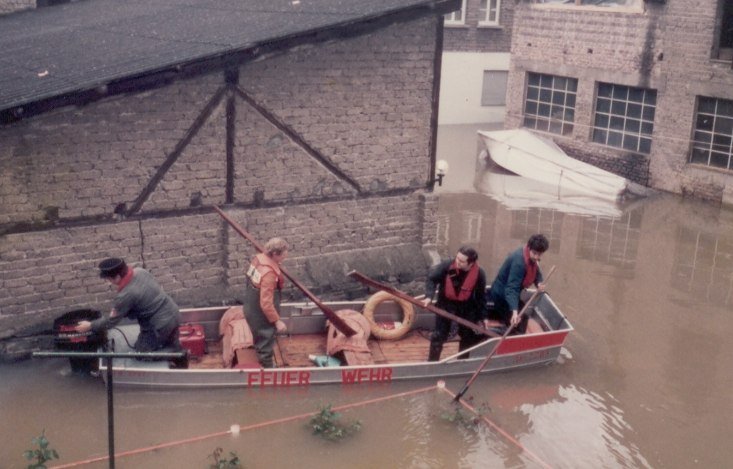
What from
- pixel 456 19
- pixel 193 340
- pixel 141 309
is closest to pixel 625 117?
pixel 456 19

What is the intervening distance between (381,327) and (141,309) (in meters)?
3.53

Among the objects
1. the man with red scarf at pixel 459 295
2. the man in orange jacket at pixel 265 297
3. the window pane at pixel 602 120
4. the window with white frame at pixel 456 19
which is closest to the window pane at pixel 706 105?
the window pane at pixel 602 120

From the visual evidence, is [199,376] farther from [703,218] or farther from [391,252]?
[703,218]

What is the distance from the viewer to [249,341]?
958cm

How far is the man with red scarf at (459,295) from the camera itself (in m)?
9.52

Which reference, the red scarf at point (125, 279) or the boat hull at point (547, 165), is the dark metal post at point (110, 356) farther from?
the boat hull at point (547, 165)

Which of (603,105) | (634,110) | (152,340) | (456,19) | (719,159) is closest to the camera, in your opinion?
(152,340)

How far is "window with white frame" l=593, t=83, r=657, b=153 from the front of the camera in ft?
68.8

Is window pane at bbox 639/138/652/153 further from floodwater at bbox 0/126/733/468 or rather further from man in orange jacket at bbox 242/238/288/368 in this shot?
man in orange jacket at bbox 242/238/288/368

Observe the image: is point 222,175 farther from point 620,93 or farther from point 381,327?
point 620,93

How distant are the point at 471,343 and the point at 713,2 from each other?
43.0 feet

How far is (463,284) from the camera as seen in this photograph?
9586 mm

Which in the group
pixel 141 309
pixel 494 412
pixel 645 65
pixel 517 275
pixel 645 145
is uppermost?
pixel 645 65

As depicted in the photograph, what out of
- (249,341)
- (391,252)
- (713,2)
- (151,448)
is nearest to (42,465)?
(151,448)
